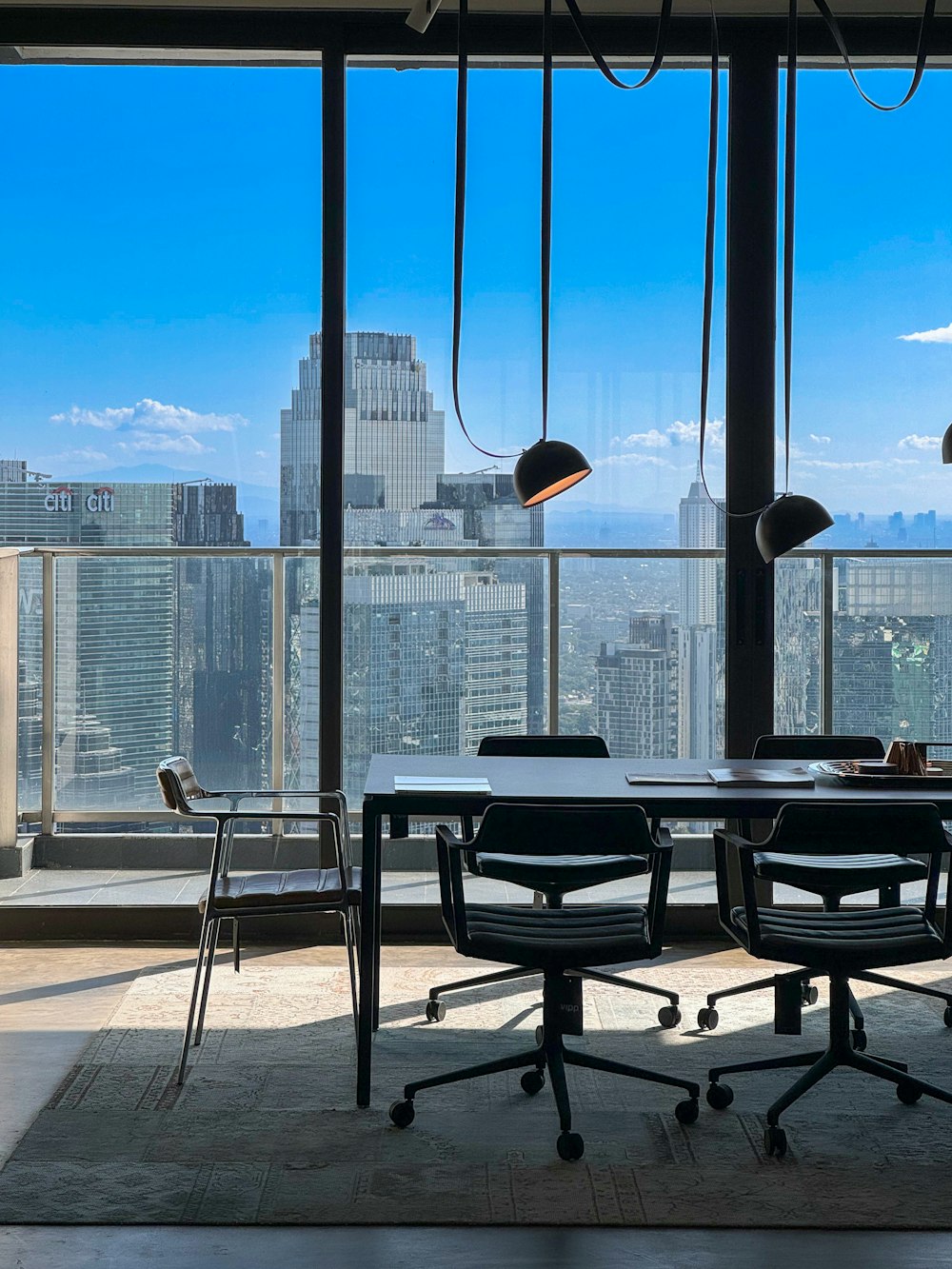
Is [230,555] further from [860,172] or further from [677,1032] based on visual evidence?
[860,172]

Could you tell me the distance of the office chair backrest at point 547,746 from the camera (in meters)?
4.34

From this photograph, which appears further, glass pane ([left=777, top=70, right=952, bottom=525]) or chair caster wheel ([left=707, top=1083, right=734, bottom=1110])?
glass pane ([left=777, top=70, right=952, bottom=525])

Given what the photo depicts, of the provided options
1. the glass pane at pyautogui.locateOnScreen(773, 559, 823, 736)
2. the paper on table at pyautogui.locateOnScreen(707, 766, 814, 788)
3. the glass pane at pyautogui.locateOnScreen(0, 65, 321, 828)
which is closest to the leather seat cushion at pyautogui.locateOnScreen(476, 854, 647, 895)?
the paper on table at pyautogui.locateOnScreen(707, 766, 814, 788)

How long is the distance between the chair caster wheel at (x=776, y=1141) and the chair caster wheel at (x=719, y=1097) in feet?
0.84

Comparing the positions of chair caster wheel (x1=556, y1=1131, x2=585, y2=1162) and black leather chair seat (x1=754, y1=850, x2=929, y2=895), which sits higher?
black leather chair seat (x1=754, y1=850, x2=929, y2=895)

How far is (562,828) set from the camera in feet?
9.95

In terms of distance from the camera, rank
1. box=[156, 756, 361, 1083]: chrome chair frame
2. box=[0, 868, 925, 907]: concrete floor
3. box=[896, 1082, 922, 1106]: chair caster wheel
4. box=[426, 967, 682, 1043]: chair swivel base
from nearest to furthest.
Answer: box=[896, 1082, 922, 1106]: chair caster wheel < box=[156, 756, 361, 1083]: chrome chair frame < box=[426, 967, 682, 1043]: chair swivel base < box=[0, 868, 925, 907]: concrete floor

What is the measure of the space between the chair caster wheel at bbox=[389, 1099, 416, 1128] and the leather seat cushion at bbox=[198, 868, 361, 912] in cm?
66

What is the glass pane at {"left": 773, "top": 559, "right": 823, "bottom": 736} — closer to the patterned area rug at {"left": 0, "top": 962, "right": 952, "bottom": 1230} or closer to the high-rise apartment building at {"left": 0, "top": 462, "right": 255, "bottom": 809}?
the patterned area rug at {"left": 0, "top": 962, "right": 952, "bottom": 1230}

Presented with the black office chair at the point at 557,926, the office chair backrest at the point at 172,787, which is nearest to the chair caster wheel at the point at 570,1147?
the black office chair at the point at 557,926

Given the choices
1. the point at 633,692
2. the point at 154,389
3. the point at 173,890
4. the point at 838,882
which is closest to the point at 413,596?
the point at 633,692

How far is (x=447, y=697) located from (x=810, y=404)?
172 centimetres

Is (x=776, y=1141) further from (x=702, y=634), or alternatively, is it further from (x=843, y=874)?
(x=702, y=634)

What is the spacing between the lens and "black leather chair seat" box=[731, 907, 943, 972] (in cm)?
312
